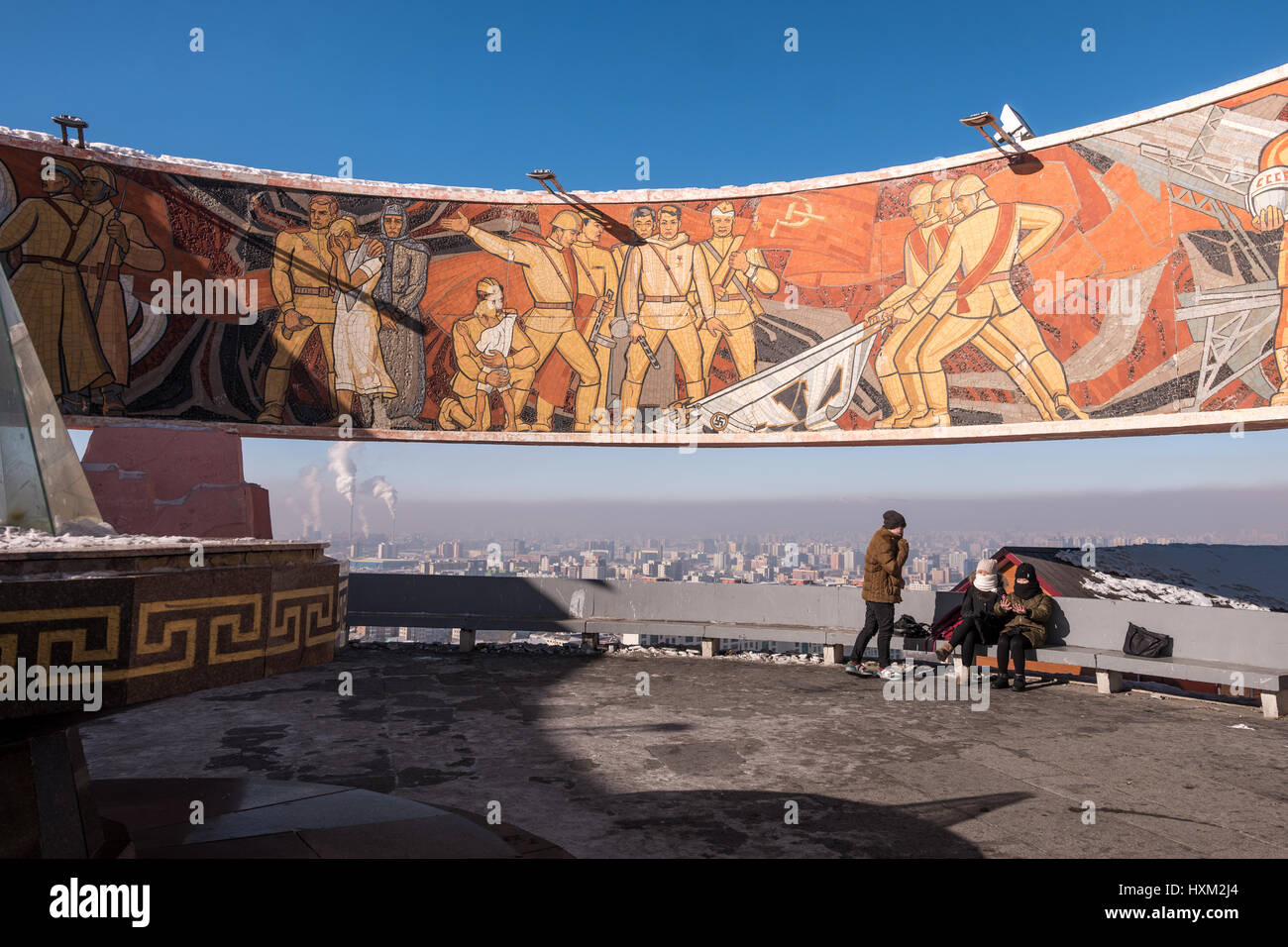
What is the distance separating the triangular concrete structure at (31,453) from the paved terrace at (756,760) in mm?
2369

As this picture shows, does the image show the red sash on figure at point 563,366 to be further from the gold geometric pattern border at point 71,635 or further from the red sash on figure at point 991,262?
the gold geometric pattern border at point 71,635

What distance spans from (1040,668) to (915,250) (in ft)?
19.9

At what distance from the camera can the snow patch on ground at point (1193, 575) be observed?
11.1m

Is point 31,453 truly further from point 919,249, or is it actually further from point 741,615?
point 919,249

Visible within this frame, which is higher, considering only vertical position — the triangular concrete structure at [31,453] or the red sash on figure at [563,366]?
the red sash on figure at [563,366]

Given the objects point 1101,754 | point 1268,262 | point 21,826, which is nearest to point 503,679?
point 1101,754

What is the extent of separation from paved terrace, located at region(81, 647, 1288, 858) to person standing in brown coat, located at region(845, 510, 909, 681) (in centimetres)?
51

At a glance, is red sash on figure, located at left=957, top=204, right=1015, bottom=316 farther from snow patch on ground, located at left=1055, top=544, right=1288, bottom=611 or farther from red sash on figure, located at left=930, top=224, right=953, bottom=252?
snow patch on ground, located at left=1055, top=544, right=1288, bottom=611

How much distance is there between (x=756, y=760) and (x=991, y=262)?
8445 mm

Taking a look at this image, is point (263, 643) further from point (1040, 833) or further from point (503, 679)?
point (503, 679)

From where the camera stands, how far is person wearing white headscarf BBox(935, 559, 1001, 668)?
365 inches

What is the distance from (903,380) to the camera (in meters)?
11.7

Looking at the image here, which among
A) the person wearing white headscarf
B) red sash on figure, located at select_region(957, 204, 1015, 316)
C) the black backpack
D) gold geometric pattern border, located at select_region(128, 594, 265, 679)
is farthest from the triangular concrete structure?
red sash on figure, located at select_region(957, 204, 1015, 316)

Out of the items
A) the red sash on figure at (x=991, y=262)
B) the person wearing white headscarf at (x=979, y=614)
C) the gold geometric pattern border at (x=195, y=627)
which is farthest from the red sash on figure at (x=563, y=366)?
the gold geometric pattern border at (x=195, y=627)
